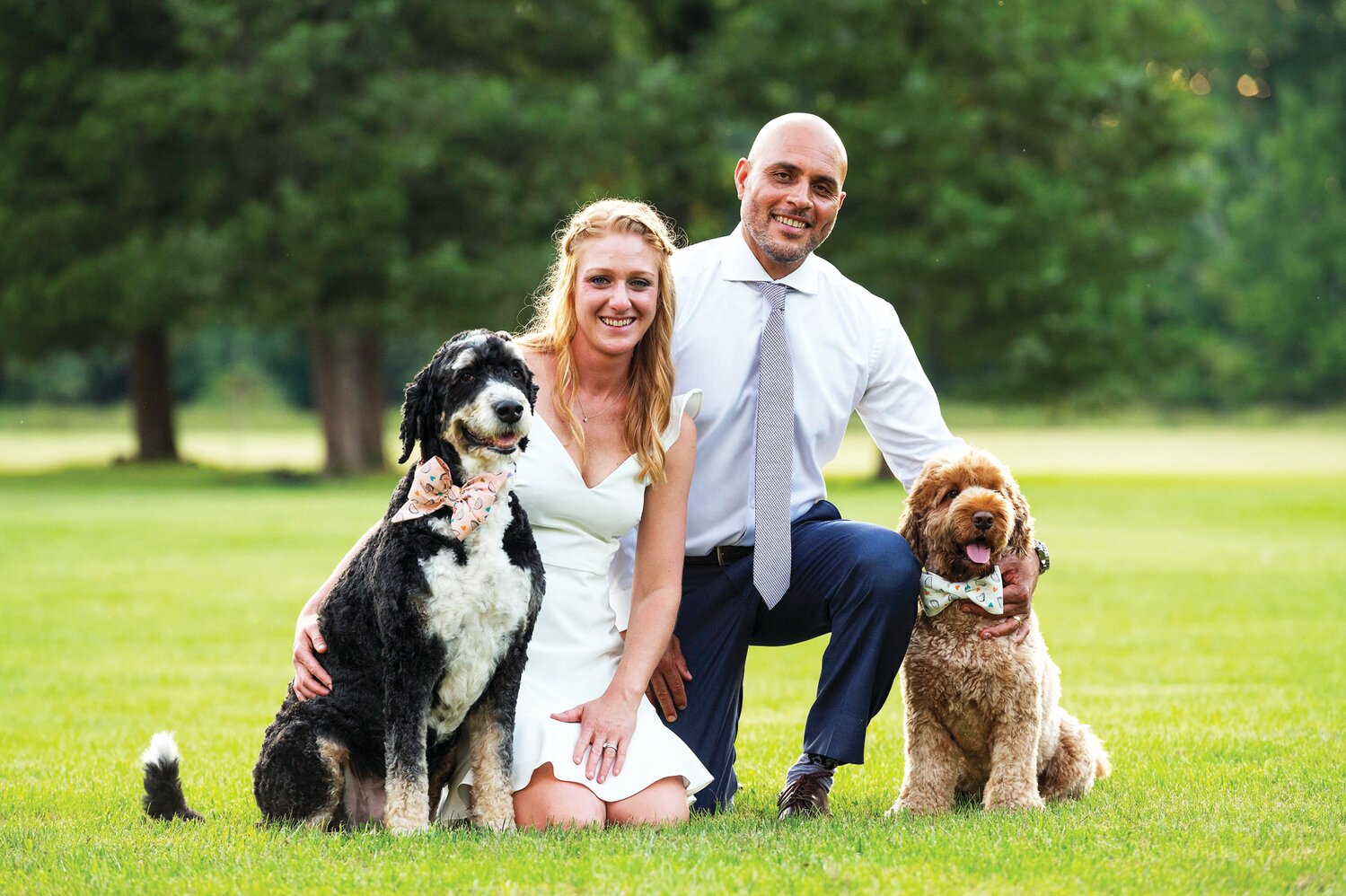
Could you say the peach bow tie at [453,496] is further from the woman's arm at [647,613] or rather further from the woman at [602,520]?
the woman's arm at [647,613]

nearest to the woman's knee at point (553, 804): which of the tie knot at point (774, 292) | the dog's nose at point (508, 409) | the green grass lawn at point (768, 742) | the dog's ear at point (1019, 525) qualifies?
the green grass lawn at point (768, 742)

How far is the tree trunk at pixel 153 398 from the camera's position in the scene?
1161 inches

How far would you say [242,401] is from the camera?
53188 millimetres

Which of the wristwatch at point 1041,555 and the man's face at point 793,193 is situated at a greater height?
the man's face at point 793,193

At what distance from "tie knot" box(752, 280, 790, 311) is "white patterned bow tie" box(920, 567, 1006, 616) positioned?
1.07 metres

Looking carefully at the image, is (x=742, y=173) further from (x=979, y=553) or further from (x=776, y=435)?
(x=979, y=553)

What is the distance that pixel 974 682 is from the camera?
4387mm

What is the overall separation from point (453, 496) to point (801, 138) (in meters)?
1.86

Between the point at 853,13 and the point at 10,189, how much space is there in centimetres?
1506

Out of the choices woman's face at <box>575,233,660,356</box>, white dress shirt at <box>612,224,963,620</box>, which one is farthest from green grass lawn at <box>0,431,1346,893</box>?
woman's face at <box>575,233,660,356</box>

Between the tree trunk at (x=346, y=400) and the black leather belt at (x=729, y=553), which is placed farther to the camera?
the tree trunk at (x=346, y=400)

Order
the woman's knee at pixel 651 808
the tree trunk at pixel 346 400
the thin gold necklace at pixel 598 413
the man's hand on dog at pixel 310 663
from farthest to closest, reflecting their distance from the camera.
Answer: the tree trunk at pixel 346 400, the thin gold necklace at pixel 598 413, the woman's knee at pixel 651 808, the man's hand on dog at pixel 310 663

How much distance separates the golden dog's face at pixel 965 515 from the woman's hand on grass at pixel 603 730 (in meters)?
1.05

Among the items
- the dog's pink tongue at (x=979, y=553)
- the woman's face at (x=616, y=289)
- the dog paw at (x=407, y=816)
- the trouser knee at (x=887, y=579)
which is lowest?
the dog paw at (x=407, y=816)
